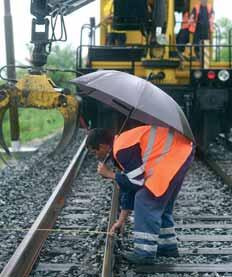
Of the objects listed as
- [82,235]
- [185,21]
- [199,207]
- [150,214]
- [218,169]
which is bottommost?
[218,169]

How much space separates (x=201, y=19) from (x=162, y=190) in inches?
310

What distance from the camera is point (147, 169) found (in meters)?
5.26

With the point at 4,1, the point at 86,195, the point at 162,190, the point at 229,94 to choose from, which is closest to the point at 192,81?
the point at 229,94

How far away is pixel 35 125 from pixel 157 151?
67.0 ft

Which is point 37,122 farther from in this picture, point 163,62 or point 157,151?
point 157,151

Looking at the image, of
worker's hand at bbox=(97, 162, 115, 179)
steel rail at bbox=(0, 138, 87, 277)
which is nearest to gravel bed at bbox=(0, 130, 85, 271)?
steel rail at bbox=(0, 138, 87, 277)

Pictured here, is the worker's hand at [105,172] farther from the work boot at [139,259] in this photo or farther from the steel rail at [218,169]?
the steel rail at [218,169]

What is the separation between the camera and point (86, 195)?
8.72 meters

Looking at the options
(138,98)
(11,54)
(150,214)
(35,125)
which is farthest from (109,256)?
(35,125)

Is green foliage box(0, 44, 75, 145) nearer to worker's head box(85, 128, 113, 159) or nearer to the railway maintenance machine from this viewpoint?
the railway maintenance machine

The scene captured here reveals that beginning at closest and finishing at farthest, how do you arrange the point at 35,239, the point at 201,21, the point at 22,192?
1. the point at 35,239
2. the point at 22,192
3. the point at 201,21

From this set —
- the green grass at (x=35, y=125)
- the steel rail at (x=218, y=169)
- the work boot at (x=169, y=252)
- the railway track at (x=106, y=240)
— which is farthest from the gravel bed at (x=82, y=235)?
the green grass at (x=35, y=125)

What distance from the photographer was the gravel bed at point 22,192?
21.3 ft

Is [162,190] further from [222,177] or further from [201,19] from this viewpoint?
[201,19]
